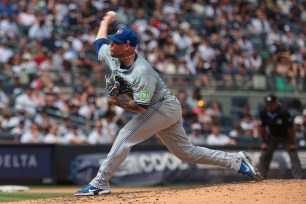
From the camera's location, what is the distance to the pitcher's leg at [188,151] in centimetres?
961

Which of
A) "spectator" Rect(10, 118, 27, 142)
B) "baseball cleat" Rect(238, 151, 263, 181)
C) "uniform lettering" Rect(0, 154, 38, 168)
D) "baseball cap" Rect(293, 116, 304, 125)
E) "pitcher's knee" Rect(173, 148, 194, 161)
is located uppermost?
A: "baseball cap" Rect(293, 116, 304, 125)

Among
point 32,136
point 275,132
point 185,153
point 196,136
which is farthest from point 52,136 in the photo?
point 185,153

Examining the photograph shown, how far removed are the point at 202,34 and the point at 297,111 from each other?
390cm

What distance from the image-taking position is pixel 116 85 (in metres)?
9.01

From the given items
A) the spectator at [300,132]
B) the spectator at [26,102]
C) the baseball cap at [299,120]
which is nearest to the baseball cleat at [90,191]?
the spectator at [26,102]

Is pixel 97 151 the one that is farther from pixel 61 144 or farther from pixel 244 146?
pixel 244 146

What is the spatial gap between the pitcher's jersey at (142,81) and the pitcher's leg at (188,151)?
18.0 inches

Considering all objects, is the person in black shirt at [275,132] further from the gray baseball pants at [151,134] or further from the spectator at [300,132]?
the gray baseball pants at [151,134]

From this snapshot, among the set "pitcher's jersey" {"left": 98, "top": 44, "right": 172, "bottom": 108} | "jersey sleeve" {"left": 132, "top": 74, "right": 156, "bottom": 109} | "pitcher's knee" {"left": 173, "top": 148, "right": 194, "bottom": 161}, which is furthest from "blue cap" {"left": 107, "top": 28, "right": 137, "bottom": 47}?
"pitcher's knee" {"left": 173, "top": 148, "right": 194, "bottom": 161}

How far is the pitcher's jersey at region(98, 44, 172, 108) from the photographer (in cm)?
897

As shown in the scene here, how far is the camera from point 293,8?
2777cm

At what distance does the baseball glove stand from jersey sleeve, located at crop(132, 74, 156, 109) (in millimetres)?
154

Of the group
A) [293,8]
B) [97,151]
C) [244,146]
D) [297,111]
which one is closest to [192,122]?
[244,146]

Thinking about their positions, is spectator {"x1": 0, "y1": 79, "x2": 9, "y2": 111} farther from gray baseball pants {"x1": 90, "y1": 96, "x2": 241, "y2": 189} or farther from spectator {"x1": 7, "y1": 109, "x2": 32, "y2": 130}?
gray baseball pants {"x1": 90, "y1": 96, "x2": 241, "y2": 189}
